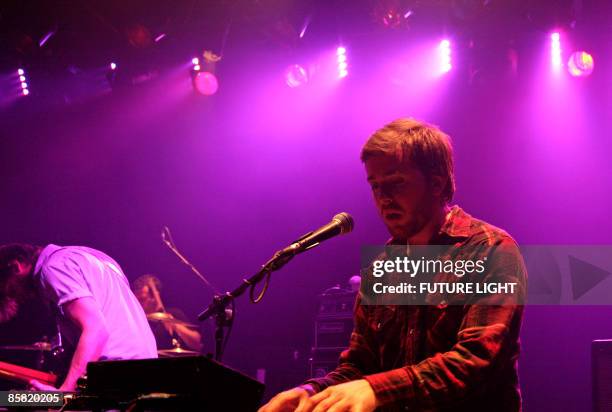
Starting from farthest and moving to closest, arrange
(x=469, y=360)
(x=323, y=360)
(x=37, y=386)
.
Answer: (x=323, y=360) → (x=37, y=386) → (x=469, y=360)

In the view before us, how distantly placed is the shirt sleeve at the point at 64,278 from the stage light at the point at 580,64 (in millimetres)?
6721

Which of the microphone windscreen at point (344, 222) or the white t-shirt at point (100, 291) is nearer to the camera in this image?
the microphone windscreen at point (344, 222)

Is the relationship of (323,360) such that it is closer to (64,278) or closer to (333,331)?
(333,331)

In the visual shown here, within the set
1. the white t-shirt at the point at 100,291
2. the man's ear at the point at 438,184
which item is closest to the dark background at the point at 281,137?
the white t-shirt at the point at 100,291

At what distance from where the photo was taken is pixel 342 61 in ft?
30.2

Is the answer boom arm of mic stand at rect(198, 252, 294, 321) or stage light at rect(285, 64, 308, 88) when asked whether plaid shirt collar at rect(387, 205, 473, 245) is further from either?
stage light at rect(285, 64, 308, 88)

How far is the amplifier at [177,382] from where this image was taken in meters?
1.89

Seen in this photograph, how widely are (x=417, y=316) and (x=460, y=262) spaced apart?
258mm

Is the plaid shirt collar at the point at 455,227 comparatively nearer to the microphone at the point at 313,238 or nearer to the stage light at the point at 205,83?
the microphone at the point at 313,238

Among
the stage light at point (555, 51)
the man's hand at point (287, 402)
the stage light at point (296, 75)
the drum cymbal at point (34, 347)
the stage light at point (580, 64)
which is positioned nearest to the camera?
the man's hand at point (287, 402)

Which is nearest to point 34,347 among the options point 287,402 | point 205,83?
point 287,402

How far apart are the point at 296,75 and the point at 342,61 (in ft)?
2.23

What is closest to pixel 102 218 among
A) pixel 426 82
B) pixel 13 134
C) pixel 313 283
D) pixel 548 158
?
pixel 13 134

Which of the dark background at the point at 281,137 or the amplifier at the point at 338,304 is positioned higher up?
the dark background at the point at 281,137
